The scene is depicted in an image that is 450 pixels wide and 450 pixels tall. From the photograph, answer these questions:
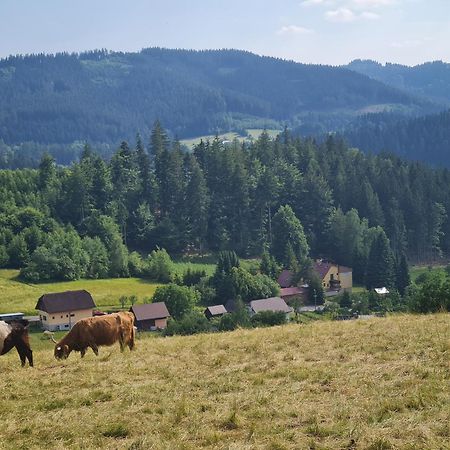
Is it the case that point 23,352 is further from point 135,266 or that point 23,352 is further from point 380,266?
point 380,266

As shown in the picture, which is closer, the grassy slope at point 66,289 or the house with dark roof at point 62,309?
the house with dark roof at point 62,309

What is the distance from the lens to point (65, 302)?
66.9 meters

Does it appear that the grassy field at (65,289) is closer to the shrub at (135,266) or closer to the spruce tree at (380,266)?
the shrub at (135,266)

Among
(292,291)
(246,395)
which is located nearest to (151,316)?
(292,291)

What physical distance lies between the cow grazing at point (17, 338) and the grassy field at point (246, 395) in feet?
1.45

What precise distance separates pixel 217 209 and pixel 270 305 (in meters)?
33.6

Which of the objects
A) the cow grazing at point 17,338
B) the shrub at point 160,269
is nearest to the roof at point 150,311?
the shrub at point 160,269

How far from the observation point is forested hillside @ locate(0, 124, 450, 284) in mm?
90250

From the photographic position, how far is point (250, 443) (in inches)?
392

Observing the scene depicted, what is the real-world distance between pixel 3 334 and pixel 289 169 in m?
104

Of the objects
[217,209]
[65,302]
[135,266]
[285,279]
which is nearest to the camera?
[65,302]

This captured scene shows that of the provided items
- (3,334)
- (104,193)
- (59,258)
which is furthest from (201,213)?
(3,334)

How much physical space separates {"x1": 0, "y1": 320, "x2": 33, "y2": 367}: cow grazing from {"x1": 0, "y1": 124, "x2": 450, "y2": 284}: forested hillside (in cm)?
6787

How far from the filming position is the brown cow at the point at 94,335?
56.4 ft
